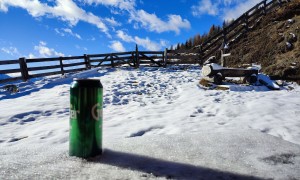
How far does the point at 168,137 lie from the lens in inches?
141

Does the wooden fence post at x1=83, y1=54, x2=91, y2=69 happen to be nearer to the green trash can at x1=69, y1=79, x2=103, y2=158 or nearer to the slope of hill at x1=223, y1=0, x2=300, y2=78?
the slope of hill at x1=223, y1=0, x2=300, y2=78

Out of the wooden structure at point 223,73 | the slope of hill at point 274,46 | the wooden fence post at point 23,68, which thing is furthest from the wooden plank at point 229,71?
the wooden fence post at point 23,68

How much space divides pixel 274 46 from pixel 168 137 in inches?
534

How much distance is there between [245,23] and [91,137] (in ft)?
66.7

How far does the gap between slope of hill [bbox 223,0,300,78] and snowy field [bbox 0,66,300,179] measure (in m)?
3.00

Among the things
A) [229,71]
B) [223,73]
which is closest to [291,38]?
[229,71]

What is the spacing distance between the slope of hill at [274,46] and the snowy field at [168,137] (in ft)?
9.85

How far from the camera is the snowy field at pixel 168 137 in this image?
2584 mm

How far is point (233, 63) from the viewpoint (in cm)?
1630

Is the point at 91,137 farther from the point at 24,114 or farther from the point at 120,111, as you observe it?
the point at 24,114

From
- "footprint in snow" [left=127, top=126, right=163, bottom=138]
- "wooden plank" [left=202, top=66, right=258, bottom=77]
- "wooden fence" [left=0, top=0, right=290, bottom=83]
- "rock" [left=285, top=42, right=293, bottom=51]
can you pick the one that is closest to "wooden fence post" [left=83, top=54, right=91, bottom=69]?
"wooden fence" [left=0, top=0, right=290, bottom=83]

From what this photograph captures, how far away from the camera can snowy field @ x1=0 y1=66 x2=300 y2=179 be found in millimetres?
2584

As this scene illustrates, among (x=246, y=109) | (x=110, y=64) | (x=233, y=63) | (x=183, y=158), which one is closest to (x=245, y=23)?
(x=233, y=63)

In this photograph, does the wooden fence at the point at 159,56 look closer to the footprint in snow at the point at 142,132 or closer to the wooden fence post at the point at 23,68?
the wooden fence post at the point at 23,68
